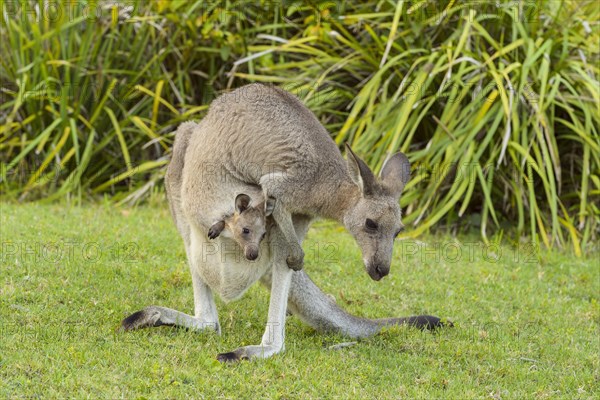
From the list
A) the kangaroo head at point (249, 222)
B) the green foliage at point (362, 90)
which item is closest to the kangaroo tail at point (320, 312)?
the kangaroo head at point (249, 222)

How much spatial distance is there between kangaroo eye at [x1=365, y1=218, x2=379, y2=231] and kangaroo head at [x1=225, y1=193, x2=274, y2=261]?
0.54 metres

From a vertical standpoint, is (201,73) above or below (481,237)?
above

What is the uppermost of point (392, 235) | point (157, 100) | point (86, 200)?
point (392, 235)

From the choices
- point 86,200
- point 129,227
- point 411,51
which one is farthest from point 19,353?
point 411,51

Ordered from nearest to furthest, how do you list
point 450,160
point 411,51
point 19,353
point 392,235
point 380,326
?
point 19,353
point 392,235
point 380,326
point 450,160
point 411,51

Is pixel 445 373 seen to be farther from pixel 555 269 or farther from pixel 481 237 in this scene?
pixel 481 237

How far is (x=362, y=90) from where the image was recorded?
28.2ft

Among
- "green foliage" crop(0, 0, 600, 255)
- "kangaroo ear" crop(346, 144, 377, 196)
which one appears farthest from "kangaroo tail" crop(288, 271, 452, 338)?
"green foliage" crop(0, 0, 600, 255)

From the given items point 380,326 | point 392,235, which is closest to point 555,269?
point 380,326

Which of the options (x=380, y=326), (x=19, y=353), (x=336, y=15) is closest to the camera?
(x=19, y=353)

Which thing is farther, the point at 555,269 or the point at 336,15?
the point at 336,15

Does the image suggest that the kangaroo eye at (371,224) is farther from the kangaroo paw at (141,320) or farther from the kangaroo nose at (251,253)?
the kangaroo paw at (141,320)

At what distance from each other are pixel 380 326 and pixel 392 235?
91cm

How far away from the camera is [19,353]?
457 centimetres
